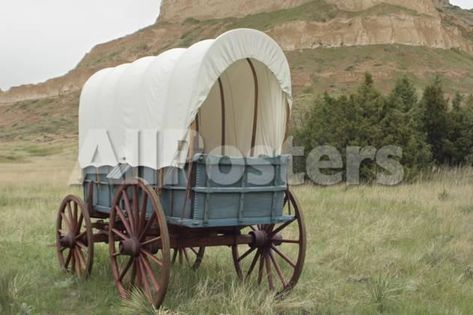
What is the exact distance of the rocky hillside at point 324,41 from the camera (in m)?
72.3

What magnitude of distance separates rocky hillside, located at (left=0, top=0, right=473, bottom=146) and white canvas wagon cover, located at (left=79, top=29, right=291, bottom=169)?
43.0 metres

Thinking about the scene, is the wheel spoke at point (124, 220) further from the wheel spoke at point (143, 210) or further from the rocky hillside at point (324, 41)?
the rocky hillside at point (324, 41)

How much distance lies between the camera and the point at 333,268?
877cm

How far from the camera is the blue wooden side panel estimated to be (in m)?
6.13

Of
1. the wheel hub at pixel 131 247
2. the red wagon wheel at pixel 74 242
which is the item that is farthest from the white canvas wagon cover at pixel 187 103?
the wheel hub at pixel 131 247

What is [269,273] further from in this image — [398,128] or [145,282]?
[398,128]

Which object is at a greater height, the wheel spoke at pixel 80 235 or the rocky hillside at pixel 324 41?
the rocky hillside at pixel 324 41

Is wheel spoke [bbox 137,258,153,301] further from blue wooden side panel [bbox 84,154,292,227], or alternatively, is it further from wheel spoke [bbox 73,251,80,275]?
wheel spoke [bbox 73,251,80,275]

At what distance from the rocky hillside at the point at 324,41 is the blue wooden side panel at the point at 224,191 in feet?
145

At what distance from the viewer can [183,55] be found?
Result: 651 centimetres

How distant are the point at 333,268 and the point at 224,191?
10.6 ft

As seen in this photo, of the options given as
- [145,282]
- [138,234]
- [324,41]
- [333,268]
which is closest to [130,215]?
[138,234]

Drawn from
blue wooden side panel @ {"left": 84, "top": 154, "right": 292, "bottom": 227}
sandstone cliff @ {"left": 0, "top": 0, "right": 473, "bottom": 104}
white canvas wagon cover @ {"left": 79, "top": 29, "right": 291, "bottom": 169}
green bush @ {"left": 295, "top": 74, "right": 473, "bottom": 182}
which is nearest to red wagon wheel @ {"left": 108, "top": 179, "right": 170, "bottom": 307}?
blue wooden side panel @ {"left": 84, "top": 154, "right": 292, "bottom": 227}

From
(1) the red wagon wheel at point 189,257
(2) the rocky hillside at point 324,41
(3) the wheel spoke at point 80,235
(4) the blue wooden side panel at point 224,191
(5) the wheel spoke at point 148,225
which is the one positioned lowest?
(1) the red wagon wheel at point 189,257
